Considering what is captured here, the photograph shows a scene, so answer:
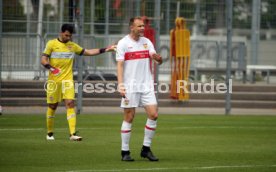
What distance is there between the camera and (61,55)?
56.1ft

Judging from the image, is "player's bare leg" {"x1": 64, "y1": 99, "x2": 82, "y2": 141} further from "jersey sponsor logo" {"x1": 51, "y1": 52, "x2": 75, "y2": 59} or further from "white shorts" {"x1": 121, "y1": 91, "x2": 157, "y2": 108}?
"white shorts" {"x1": 121, "y1": 91, "x2": 157, "y2": 108}

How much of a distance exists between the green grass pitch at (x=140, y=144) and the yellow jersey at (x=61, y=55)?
1153 mm

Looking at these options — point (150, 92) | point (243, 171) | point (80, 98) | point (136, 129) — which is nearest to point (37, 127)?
point (136, 129)

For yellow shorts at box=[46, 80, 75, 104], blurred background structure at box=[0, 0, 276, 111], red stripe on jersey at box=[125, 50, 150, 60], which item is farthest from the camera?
blurred background structure at box=[0, 0, 276, 111]

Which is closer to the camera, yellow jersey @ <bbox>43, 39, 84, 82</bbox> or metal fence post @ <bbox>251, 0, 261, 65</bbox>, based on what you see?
yellow jersey @ <bbox>43, 39, 84, 82</bbox>

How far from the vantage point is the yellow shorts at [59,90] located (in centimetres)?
1688

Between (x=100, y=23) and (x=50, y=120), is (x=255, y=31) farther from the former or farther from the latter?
(x=50, y=120)

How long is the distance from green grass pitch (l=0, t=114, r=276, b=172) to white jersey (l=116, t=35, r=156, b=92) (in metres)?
1.10

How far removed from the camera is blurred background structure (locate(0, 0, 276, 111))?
25141 millimetres

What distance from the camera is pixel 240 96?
26.6 meters

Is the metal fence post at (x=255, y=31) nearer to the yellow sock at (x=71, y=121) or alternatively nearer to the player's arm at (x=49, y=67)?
the player's arm at (x=49, y=67)

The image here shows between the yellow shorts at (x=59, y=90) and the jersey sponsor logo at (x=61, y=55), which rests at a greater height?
the jersey sponsor logo at (x=61, y=55)

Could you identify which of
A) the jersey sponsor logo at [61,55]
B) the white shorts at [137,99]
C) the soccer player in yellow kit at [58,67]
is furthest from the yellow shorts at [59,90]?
the white shorts at [137,99]

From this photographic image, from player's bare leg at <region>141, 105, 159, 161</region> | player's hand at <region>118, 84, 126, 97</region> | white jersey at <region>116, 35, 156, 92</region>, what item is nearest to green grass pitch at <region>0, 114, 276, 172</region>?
player's bare leg at <region>141, 105, 159, 161</region>
